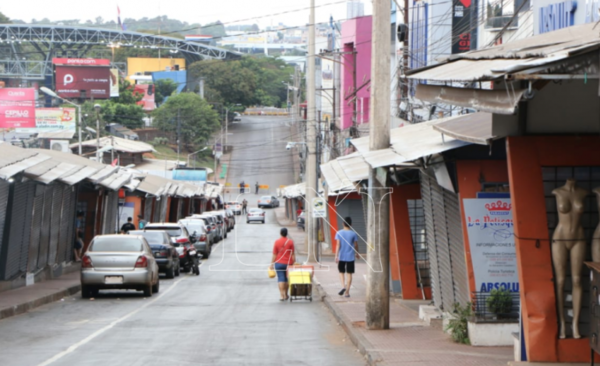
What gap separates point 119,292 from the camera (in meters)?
24.7

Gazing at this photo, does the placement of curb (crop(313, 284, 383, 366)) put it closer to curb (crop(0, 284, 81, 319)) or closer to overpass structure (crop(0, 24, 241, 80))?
curb (crop(0, 284, 81, 319))

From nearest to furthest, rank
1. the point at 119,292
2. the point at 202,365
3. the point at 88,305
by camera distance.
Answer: the point at 202,365 < the point at 88,305 < the point at 119,292

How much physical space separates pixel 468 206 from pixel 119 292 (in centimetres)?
1422

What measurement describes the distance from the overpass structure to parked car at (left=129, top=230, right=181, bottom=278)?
103479 millimetres

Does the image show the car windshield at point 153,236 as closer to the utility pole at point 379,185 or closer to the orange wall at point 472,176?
the utility pole at point 379,185

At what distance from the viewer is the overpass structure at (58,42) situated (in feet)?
447

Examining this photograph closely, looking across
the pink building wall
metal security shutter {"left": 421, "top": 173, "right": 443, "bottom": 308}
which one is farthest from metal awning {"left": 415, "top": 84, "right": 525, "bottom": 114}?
the pink building wall

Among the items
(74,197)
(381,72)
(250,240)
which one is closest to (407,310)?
(381,72)

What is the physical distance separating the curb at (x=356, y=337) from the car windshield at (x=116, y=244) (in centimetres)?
515

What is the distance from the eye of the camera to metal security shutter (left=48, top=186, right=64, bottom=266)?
27562mm

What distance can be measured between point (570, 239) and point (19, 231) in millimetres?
16992

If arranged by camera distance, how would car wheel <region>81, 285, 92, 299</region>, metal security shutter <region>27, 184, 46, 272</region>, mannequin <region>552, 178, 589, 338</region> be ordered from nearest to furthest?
mannequin <region>552, 178, 589, 338</region> < car wheel <region>81, 285, 92, 299</region> < metal security shutter <region>27, 184, 46, 272</region>

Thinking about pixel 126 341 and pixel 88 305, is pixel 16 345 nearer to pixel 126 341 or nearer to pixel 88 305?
pixel 126 341

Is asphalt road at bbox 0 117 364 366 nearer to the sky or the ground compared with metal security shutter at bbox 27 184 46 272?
nearer to the ground
